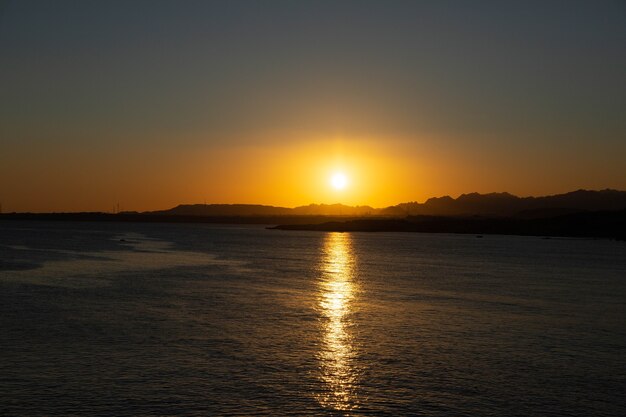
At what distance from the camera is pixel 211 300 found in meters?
38.8

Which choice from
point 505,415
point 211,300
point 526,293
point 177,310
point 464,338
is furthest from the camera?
point 526,293

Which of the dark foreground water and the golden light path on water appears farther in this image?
the golden light path on water

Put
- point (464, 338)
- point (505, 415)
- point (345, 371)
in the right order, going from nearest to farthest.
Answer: point (505, 415)
point (345, 371)
point (464, 338)

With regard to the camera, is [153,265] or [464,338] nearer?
[464,338]

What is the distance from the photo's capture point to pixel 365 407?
16859mm

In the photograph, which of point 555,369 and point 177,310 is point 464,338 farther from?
point 177,310

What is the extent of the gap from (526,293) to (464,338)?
2084 centimetres

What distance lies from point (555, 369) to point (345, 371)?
722 cm

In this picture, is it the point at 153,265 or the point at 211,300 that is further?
the point at 153,265

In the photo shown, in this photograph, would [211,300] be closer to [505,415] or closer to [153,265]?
[505,415]

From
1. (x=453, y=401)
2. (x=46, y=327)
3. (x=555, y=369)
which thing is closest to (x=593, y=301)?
(x=555, y=369)

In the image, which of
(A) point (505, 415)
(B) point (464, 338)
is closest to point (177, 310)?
(B) point (464, 338)

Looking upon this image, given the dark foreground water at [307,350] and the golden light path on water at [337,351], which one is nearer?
the dark foreground water at [307,350]

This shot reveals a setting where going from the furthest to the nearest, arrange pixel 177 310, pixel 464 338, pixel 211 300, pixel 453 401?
1. pixel 211 300
2. pixel 177 310
3. pixel 464 338
4. pixel 453 401
